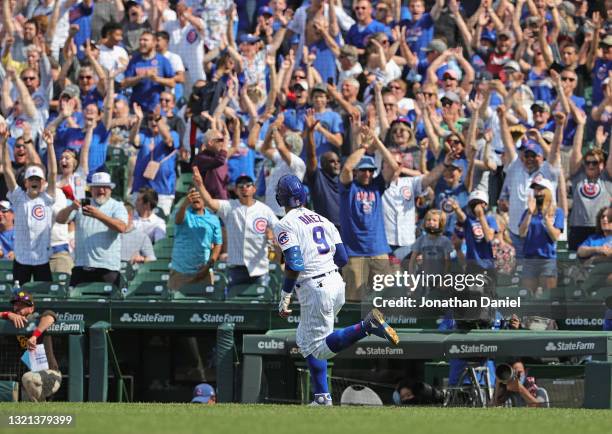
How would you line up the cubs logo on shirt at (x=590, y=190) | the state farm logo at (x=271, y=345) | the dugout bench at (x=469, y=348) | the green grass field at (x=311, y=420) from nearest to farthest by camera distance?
the green grass field at (x=311, y=420)
the dugout bench at (x=469, y=348)
the state farm logo at (x=271, y=345)
the cubs logo on shirt at (x=590, y=190)

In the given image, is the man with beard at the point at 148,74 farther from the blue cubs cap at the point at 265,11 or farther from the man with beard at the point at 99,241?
the man with beard at the point at 99,241

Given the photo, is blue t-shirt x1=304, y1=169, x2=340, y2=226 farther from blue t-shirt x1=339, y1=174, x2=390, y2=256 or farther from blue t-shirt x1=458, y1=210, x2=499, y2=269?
blue t-shirt x1=458, y1=210, x2=499, y2=269

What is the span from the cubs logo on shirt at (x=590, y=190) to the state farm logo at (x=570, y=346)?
11.8ft

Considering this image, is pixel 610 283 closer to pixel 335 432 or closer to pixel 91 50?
pixel 335 432

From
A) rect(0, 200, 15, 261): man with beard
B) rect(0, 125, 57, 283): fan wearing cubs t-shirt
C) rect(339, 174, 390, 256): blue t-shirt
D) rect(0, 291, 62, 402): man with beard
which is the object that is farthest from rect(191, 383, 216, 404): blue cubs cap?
rect(0, 200, 15, 261): man with beard

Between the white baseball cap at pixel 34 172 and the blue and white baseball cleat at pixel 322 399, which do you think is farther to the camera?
the white baseball cap at pixel 34 172

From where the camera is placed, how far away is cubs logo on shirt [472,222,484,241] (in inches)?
547

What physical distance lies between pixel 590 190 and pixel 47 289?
5874mm

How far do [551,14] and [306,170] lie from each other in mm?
4911

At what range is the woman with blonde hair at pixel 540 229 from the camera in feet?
44.1

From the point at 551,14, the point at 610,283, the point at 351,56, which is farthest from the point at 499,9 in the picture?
the point at 610,283

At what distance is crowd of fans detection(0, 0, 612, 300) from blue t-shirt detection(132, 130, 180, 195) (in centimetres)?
3

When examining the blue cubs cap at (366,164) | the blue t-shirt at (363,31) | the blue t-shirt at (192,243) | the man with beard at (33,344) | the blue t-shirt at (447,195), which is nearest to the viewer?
the man with beard at (33,344)

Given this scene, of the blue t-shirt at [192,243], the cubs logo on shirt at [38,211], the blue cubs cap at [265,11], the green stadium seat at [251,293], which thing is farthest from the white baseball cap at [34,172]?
the blue cubs cap at [265,11]
